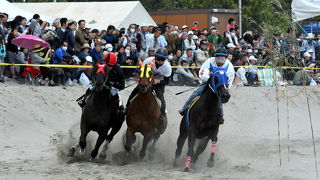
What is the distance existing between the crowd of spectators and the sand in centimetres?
59

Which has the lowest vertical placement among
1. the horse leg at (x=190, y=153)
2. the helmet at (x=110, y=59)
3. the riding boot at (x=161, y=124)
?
the horse leg at (x=190, y=153)

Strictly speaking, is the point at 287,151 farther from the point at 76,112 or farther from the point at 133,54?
the point at 133,54

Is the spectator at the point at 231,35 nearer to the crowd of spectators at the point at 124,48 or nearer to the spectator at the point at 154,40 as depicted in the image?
the crowd of spectators at the point at 124,48

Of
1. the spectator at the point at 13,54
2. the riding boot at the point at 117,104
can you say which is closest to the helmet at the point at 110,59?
the riding boot at the point at 117,104

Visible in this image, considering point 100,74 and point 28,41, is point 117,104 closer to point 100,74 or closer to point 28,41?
point 100,74

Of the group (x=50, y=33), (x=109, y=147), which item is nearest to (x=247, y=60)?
(x=50, y=33)

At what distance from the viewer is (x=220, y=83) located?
1322 centimetres

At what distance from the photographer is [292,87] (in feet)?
91.6

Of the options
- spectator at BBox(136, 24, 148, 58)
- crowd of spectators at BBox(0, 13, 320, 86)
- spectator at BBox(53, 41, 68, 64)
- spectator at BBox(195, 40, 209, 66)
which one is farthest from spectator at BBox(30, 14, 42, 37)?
spectator at BBox(195, 40, 209, 66)

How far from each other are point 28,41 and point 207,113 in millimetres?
8154

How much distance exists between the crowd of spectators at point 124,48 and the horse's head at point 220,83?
4368mm

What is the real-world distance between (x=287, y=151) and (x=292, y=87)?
11.0 metres

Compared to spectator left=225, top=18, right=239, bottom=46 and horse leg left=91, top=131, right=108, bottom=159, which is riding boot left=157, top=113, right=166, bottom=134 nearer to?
horse leg left=91, top=131, right=108, bottom=159

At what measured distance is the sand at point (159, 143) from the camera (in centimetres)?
1310
